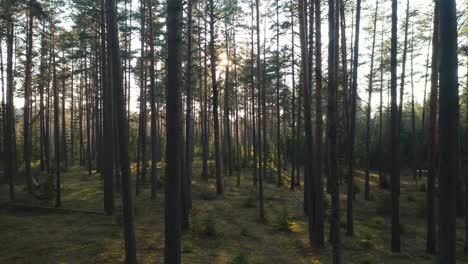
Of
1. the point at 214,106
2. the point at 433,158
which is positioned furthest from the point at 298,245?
the point at 214,106

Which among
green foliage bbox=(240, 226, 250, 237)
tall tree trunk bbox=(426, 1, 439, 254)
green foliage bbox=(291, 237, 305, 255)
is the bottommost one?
green foliage bbox=(291, 237, 305, 255)

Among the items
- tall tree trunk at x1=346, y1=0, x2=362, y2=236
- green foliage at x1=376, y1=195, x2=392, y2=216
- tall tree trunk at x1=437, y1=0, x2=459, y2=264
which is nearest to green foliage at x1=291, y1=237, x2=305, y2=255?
tall tree trunk at x1=346, y1=0, x2=362, y2=236

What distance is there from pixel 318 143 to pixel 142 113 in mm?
11816

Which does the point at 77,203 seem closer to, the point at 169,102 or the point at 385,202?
the point at 169,102

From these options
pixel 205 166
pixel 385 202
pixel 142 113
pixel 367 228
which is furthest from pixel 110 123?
pixel 385 202

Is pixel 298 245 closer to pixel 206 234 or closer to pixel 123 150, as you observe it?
pixel 206 234

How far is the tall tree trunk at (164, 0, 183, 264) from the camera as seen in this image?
5984 millimetres

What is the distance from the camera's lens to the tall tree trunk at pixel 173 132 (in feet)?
19.6

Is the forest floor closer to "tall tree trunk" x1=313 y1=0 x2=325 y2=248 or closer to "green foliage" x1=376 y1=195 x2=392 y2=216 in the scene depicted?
"green foliage" x1=376 y1=195 x2=392 y2=216

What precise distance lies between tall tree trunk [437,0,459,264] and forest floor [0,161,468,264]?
4616 mm

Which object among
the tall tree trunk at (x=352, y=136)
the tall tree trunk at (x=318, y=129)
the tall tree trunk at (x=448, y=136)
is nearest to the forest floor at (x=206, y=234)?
the tall tree trunk at (x=318, y=129)

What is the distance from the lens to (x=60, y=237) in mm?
10055

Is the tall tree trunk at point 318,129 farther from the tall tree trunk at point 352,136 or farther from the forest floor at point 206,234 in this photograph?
the tall tree trunk at point 352,136

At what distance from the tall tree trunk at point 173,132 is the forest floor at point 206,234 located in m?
2.04
